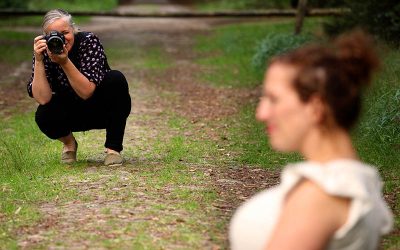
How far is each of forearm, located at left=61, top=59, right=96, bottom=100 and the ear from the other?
12.3 feet

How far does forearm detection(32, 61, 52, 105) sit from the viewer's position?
6.67 metres

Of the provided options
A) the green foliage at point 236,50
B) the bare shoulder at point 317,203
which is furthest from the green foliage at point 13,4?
the bare shoulder at point 317,203

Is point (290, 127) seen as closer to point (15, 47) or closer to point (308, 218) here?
point (308, 218)

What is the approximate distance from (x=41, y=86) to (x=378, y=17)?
9086 millimetres

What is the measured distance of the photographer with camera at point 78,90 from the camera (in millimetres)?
6664

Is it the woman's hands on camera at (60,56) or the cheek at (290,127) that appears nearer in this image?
the cheek at (290,127)

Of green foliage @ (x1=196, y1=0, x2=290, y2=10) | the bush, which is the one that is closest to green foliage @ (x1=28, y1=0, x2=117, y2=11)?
green foliage @ (x1=196, y1=0, x2=290, y2=10)

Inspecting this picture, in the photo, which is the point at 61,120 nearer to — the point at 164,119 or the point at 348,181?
the point at 164,119

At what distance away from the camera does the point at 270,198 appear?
10.3 feet

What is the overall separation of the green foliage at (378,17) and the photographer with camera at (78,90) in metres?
7.78

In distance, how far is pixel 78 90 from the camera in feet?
21.9

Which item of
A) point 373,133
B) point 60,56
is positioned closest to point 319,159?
point 60,56

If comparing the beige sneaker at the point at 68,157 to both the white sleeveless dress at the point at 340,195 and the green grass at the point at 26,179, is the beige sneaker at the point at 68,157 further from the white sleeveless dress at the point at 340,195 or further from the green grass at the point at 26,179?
the white sleeveless dress at the point at 340,195

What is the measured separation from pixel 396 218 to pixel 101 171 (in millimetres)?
2336
